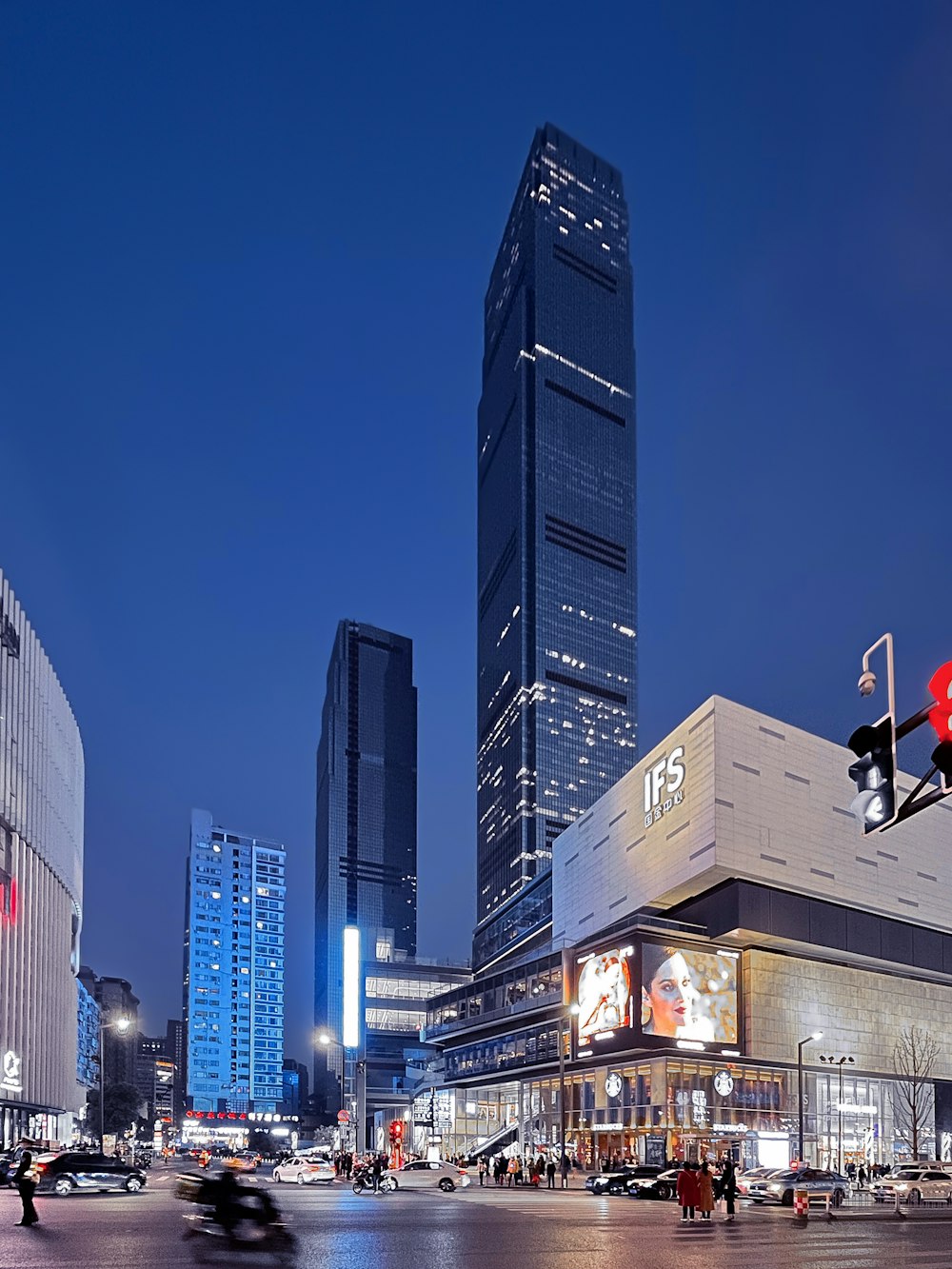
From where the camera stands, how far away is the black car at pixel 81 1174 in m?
48.8

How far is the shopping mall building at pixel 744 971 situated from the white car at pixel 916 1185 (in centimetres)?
2686

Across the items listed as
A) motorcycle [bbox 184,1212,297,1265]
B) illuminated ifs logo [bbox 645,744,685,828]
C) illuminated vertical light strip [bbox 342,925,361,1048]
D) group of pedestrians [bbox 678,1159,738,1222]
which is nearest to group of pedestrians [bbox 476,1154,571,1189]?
illuminated ifs logo [bbox 645,744,685,828]

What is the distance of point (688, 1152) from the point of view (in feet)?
277

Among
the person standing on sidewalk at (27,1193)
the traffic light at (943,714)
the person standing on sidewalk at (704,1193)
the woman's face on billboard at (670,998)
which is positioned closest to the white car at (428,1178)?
the person standing on sidewalk at (704,1193)

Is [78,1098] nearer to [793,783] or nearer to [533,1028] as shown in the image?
[533,1028]

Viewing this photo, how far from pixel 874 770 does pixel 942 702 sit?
2.32m

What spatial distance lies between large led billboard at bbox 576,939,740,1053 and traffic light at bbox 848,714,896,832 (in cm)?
7569

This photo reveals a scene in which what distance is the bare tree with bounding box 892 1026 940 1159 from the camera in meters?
99.5

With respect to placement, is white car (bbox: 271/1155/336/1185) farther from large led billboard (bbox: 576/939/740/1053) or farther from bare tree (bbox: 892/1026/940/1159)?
bare tree (bbox: 892/1026/940/1159)

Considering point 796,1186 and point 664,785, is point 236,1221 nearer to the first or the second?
point 796,1186

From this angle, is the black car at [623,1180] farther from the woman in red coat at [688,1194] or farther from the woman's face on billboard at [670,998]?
the woman's face on billboard at [670,998]

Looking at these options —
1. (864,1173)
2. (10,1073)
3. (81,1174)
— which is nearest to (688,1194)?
(81,1174)

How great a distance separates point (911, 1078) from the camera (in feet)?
325

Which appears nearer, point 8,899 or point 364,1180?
point 364,1180
